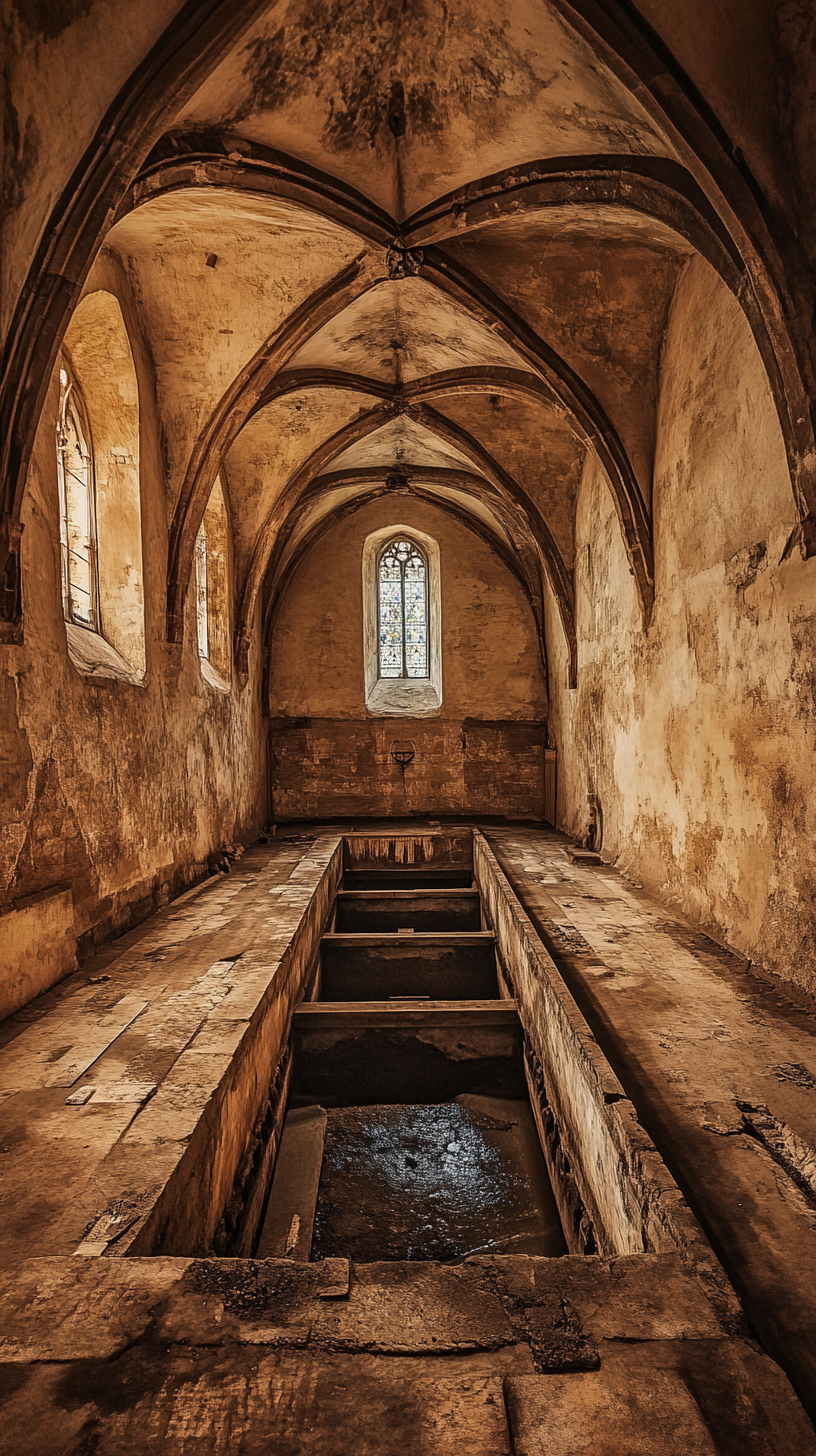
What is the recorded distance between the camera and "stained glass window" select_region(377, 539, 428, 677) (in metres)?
15.0

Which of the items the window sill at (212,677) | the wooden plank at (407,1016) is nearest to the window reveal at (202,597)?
the window sill at (212,677)

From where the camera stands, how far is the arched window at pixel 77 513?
6.29 meters

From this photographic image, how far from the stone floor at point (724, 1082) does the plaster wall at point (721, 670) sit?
1.56 feet

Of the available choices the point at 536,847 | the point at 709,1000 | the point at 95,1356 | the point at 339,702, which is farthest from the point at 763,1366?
the point at 339,702

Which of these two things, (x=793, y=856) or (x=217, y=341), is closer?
(x=793, y=856)

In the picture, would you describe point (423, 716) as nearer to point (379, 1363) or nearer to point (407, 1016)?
point (407, 1016)

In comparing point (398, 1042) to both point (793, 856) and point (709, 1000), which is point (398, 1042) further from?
point (793, 856)

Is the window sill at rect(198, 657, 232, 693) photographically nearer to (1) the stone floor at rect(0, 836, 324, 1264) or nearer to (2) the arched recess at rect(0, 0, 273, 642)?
(1) the stone floor at rect(0, 836, 324, 1264)

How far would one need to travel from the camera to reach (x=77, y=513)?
21.5 feet

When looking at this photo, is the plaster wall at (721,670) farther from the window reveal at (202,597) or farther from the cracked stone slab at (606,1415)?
the window reveal at (202,597)

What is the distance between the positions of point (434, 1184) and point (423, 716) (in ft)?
32.4

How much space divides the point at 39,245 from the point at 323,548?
33.9 ft

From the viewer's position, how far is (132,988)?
4781 millimetres

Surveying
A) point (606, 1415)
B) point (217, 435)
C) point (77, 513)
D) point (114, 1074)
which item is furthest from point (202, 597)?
point (606, 1415)
